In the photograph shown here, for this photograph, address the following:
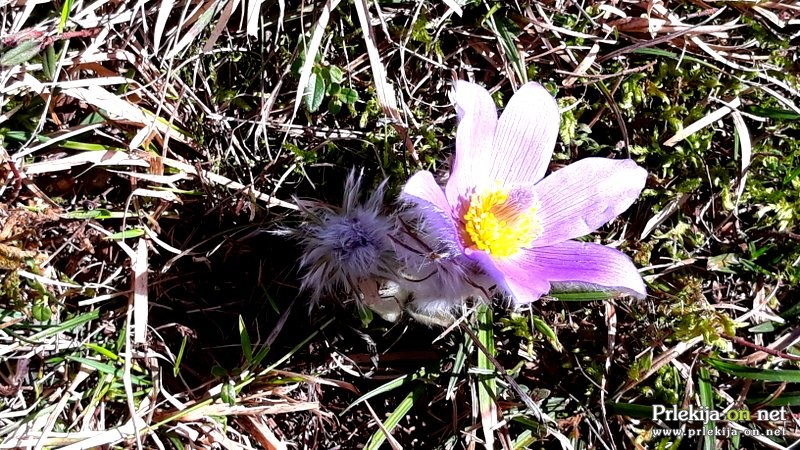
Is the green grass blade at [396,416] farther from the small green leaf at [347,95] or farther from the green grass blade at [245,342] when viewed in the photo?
the small green leaf at [347,95]

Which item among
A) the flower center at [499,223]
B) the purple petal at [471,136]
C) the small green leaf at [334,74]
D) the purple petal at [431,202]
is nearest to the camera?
the purple petal at [431,202]

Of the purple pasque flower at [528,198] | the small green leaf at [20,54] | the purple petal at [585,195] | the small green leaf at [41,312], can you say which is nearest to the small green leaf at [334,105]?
the purple pasque flower at [528,198]

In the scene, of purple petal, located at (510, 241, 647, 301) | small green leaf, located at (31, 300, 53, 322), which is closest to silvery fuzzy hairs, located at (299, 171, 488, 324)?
purple petal, located at (510, 241, 647, 301)

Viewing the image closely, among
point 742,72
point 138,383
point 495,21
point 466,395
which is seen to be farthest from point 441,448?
point 742,72

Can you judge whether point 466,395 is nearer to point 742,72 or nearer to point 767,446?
point 767,446

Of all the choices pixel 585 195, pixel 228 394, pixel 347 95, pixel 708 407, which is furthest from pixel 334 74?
pixel 708 407

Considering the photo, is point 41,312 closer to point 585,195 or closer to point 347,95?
point 347,95

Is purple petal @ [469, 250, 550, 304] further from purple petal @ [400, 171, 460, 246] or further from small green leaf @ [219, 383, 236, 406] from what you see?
small green leaf @ [219, 383, 236, 406]
